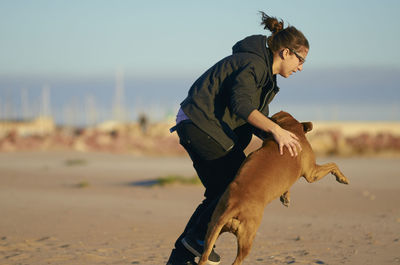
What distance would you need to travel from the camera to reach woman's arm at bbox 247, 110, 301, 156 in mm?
4774

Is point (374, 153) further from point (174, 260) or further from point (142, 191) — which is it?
point (174, 260)

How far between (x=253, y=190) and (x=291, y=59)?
117cm

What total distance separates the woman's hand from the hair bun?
90 cm

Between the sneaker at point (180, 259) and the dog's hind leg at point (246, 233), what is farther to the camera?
the sneaker at point (180, 259)

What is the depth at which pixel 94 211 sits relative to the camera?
10.8 m

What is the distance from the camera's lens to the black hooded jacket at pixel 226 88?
5.00 metres

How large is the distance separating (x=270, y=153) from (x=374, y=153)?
851 inches

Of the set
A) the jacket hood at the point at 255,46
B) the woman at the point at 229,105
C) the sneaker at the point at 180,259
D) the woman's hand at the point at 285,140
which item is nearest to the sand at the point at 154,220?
the sneaker at the point at 180,259

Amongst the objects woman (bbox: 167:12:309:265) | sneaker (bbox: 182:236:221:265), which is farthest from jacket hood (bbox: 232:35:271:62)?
sneaker (bbox: 182:236:221:265)

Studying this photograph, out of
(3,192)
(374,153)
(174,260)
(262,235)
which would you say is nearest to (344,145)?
(374,153)

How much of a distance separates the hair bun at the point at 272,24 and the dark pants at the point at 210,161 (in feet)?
2.78

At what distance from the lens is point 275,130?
482cm

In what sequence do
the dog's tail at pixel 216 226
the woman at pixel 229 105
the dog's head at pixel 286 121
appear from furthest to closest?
the dog's head at pixel 286 121
the woman at pixel 229 105
the dog's tail at pixel 216 226

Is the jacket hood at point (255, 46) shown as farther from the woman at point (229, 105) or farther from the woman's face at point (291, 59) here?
the woman's face at point (291, 59)
